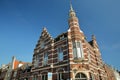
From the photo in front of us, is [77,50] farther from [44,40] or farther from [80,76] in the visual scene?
[44,40]

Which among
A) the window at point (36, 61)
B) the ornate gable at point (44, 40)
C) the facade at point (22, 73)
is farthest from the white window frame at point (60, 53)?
the facade at point (22, 73)

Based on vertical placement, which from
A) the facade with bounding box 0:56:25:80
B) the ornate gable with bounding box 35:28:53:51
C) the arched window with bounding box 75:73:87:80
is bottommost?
the arched window with bounding box 75:73:87:80

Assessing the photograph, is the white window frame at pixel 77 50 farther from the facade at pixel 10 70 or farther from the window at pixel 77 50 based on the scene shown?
the facade at pixel 10 70

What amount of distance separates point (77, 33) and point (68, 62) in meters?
6.02

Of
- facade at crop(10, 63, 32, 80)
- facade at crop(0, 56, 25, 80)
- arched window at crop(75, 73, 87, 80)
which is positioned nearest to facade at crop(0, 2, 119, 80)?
arched window at crop(75, 73, 87, 80)

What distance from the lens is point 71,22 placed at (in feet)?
86.5

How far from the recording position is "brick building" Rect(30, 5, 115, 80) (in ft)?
72.2

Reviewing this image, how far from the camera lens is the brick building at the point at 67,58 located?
72.2 feet

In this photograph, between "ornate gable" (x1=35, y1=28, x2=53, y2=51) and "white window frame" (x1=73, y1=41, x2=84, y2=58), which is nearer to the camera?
"white window frame" (x1=73, y1=41, x2=84, y2=58)

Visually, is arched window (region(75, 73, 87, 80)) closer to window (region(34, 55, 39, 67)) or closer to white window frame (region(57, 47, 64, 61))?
white window frame (region(57, 47, 64, 61))

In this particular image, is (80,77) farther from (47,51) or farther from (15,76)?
(15,76)

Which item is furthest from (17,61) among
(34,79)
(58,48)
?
(58,48)

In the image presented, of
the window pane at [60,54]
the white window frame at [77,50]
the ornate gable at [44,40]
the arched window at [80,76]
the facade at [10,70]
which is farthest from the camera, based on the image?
the facade at [10,70]

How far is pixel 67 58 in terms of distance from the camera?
76.6 feet
